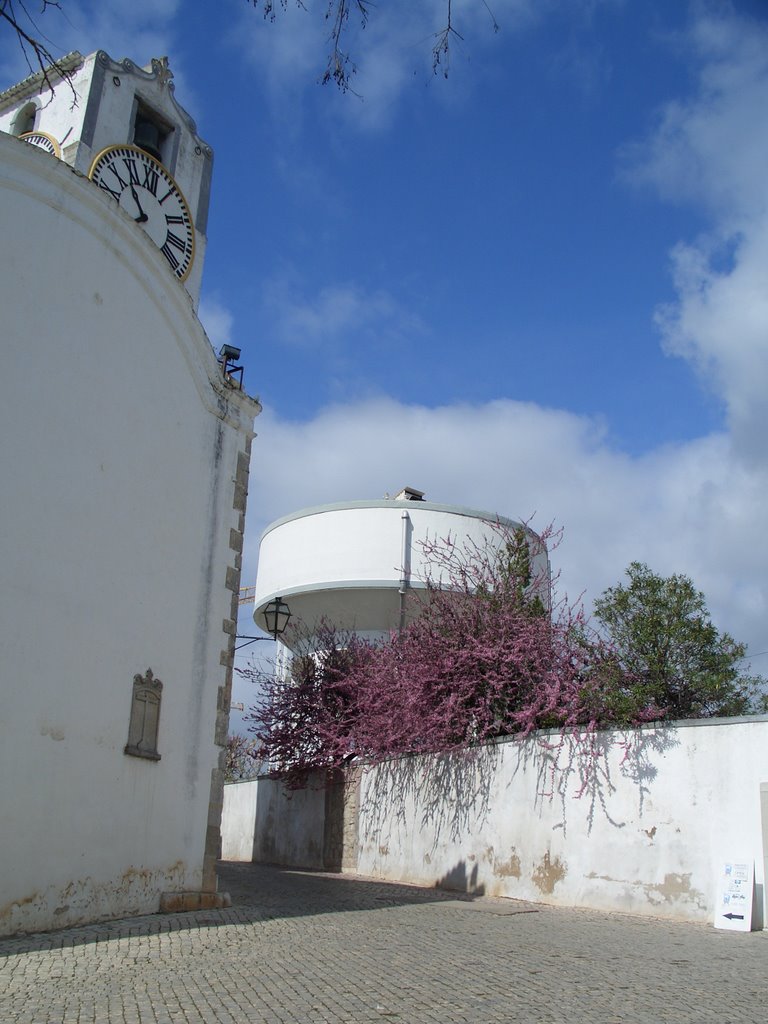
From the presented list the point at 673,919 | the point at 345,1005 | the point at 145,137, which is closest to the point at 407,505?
the point at 145,137

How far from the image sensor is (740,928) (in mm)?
9883

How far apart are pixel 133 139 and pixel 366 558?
1004 cm

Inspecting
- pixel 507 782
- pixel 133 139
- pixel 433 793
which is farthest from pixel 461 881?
pixel 133 139

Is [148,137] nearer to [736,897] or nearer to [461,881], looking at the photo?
[461,881]

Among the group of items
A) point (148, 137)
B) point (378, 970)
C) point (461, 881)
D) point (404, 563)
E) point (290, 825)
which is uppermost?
point (148, 137)

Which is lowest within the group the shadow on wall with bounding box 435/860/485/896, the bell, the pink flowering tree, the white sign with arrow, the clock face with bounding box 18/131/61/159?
the shadow on wall with bounding box 435/860/485/896

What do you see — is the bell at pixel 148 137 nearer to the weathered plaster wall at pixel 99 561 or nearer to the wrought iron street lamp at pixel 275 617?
the weathered plaster wall at pixel 99 561

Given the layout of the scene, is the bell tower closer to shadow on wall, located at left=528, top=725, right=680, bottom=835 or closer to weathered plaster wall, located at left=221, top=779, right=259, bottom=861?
shadow on wall, located at left=528, top=725, right=680, bottom=835

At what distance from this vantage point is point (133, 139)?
13117 mm

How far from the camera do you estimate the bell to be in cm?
1345

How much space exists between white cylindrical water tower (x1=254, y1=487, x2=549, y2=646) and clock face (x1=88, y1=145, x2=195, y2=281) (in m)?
8.61

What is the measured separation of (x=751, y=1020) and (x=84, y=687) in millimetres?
A: 6565

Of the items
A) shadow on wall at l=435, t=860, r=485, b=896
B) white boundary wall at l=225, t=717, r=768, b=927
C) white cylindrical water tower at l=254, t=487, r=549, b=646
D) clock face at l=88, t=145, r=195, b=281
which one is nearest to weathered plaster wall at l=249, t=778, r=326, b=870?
white cylindrical water tower at l=254, t=487, r=549, b=646

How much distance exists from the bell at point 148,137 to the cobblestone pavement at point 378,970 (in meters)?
10.1
